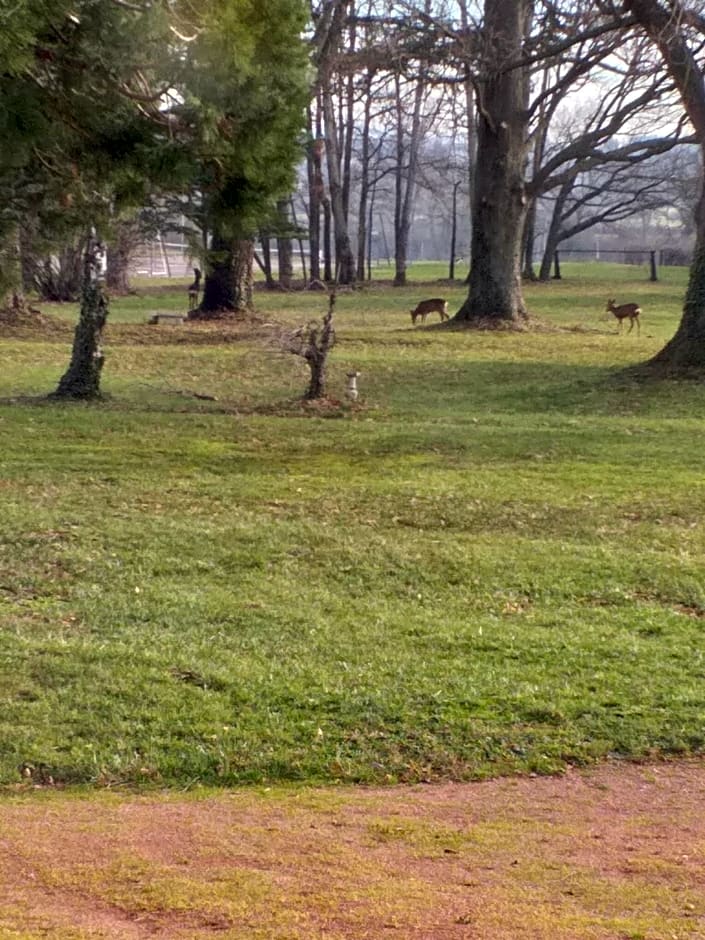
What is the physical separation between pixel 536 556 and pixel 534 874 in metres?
5.41

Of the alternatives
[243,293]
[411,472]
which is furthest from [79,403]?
[243,293]

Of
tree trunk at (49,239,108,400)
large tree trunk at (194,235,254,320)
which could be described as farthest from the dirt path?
large tree trunk at (194,235,254,320)

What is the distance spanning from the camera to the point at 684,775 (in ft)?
19.5

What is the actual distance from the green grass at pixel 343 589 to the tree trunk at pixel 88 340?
438mm

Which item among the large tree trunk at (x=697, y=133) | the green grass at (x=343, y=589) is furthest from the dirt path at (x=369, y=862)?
the large tree trunk at (x=697, y=133)

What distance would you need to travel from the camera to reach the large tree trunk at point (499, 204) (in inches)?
1143

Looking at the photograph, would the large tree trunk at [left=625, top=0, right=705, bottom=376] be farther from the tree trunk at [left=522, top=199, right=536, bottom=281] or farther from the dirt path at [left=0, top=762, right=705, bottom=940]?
the tree trunk at [left=522, top=199, right=536, bottom=281]

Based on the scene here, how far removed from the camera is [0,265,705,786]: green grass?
6238 millimetres

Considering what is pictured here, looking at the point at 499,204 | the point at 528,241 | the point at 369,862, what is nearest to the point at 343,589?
the point at 369,862

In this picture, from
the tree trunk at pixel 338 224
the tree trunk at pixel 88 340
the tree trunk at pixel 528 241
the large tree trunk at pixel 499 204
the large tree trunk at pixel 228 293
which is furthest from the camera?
the tree trunk at pixel 528 241

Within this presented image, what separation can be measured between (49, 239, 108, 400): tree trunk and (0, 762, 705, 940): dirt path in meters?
11.9

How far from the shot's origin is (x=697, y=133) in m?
20.3

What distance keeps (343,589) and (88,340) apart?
921 cm

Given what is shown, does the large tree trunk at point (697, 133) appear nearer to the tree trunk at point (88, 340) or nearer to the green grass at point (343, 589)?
the green grass at point (343, 589)
